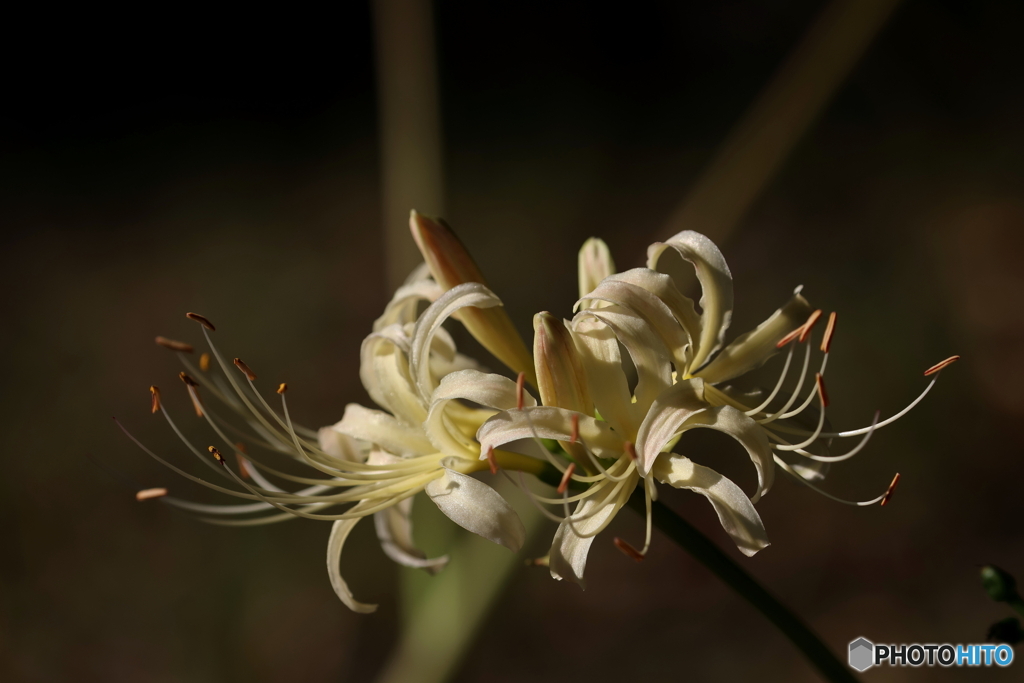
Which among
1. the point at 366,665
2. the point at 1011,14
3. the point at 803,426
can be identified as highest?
the point at 1011,14

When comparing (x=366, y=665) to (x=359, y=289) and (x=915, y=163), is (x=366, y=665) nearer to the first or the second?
(x=359, y=289)

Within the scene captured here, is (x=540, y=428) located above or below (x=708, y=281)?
below

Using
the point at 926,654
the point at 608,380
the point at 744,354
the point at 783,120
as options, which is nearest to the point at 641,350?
the point at 608,380

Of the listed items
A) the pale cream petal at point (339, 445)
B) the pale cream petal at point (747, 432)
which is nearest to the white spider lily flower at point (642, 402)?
the pale cream petal at point (747, 432)

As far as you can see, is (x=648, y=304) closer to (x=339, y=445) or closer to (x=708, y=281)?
(x=708, y=281)

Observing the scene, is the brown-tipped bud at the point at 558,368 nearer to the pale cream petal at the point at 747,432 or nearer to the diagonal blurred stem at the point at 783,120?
the pale cream petal at the point at 747,432

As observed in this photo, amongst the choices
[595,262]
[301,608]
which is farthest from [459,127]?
[595,262]

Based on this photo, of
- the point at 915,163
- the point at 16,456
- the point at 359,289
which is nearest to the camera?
Result: the point at 16,456
